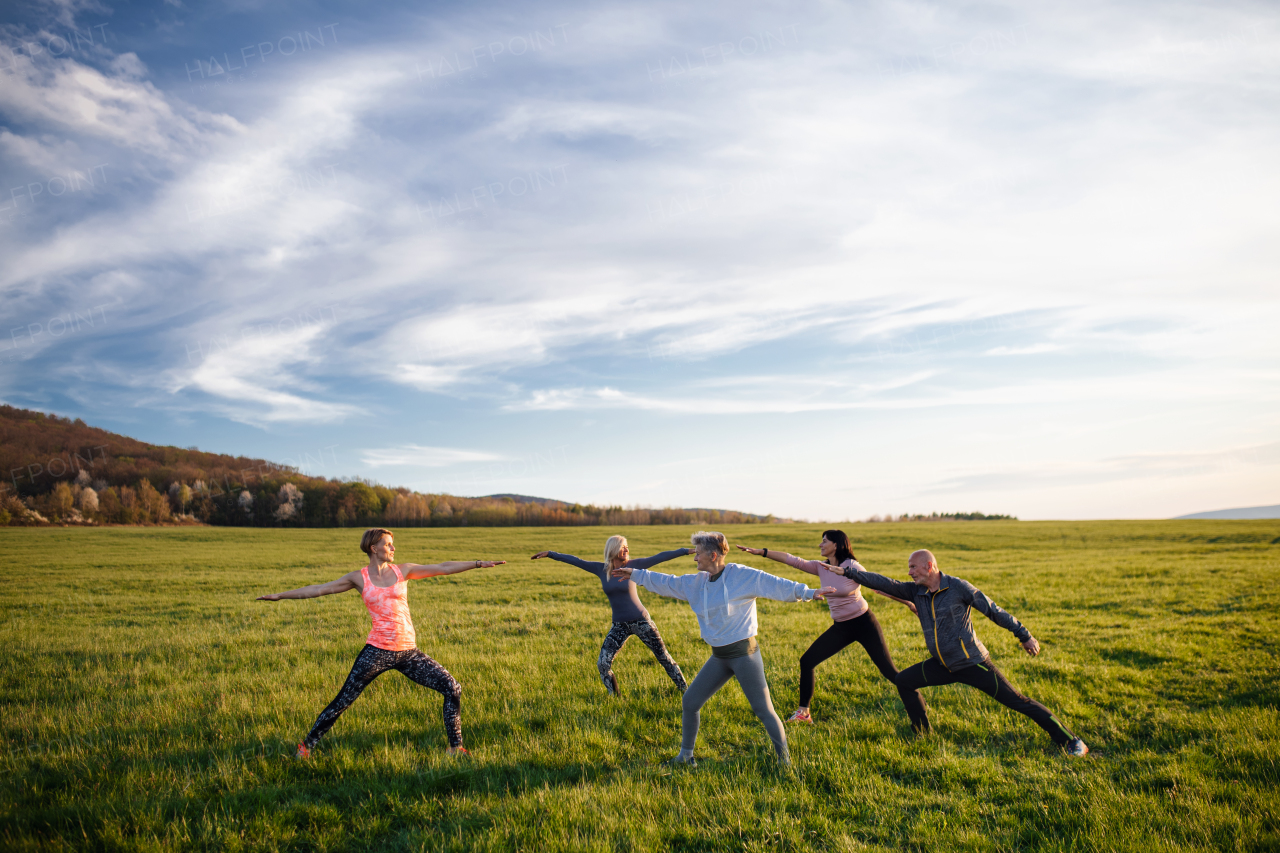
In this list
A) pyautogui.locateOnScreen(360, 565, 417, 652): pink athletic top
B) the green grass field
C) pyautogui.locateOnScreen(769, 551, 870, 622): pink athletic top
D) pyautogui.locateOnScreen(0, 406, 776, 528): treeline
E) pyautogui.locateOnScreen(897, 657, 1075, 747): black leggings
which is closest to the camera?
the green grass field

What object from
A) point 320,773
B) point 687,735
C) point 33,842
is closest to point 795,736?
point 687,735

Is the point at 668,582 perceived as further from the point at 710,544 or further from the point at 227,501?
the point at 227,501

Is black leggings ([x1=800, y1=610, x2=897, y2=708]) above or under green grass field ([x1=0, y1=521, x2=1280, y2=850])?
above

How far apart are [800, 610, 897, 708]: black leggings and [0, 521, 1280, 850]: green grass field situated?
20.1 inches

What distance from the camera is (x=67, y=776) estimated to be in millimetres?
6418

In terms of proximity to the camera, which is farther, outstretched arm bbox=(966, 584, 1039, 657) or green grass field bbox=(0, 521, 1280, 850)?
outstretched arm bbox=(966, 584, 1039, 657)

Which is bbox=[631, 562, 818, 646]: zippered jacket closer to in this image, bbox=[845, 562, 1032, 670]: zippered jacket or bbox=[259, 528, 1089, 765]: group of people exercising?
bbox=[259, 528, 1089, 765]: group of people exercising

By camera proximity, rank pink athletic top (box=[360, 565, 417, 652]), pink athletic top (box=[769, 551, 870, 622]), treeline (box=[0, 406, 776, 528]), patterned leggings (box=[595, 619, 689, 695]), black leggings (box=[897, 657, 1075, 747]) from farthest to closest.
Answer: treeline (box=[0, 406, 776, 528]), patterned leggings (box=[595, 619, 689, 695]), pink athletic top (box=[769, 551, 870, 622]), pink athletic top (box=[360, 565, 417, 652]), black leggings (box=[897, 657, 1075, 747])

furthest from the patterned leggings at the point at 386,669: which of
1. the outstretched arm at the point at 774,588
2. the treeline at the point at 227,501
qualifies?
the treeline at the point at 227,501

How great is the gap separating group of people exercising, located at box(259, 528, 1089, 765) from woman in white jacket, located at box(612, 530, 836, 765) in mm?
12

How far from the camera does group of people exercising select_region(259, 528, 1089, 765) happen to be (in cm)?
634

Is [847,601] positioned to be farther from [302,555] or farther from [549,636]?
[302,555]

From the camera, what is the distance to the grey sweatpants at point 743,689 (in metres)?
6.23

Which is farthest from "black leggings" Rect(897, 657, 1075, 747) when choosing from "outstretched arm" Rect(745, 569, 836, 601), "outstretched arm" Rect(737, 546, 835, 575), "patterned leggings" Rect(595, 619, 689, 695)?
"patterned leggings" Rect(595, 619, 689, 695)
